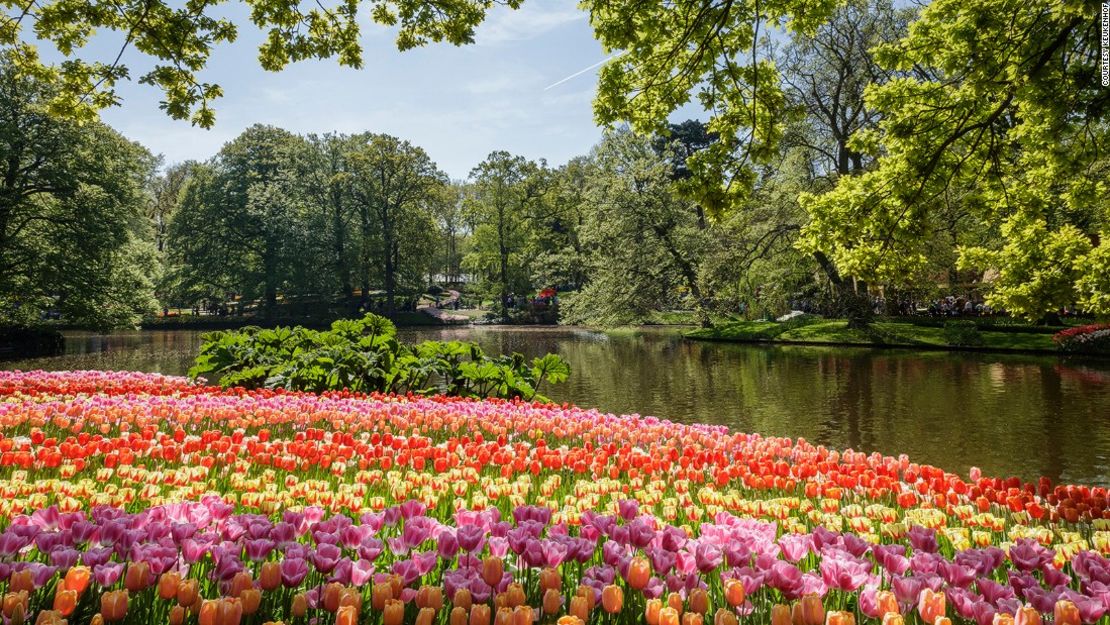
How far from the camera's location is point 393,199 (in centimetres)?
5862

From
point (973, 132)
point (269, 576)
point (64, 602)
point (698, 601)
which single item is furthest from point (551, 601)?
point (973, 132)

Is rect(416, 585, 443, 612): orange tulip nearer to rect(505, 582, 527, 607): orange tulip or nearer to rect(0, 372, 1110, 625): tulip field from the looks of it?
rect(0, 372, 1110, 625): tulip field

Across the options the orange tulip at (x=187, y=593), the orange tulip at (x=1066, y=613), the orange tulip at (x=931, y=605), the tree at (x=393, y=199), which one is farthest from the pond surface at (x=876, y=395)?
the tree at (x=393, y=199)

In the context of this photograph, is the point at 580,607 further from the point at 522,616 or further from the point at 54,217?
the point at 54,217

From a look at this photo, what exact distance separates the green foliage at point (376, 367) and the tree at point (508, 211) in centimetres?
4831

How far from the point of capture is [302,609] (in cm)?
232

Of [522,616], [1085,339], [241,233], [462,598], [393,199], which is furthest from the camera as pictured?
[393,199]

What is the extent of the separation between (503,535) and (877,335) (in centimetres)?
3290

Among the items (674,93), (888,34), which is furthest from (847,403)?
(888,34)

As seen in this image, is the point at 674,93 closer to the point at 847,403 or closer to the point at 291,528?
the point at 291,528

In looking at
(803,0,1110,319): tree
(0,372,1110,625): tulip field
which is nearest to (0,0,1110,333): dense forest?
(803,0,1110,319): tree

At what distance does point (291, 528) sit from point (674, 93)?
8.52 m

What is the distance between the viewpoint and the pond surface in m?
11.2

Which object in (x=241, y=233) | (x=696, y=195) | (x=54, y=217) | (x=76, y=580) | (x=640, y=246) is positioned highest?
(x=241, y=233)
